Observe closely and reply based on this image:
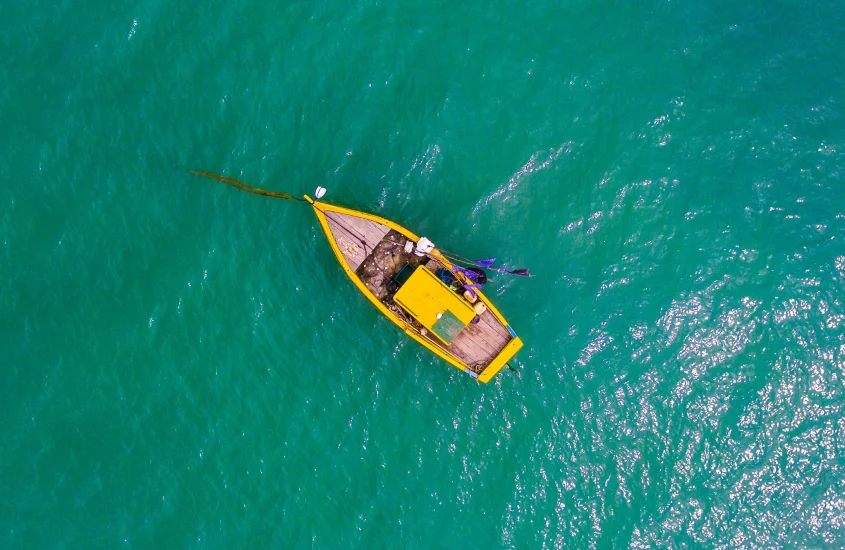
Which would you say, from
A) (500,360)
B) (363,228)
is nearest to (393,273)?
(363,228)

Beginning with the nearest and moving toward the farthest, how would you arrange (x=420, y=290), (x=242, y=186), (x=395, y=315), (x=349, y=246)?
1. (x=420, y=290)
2. (x=349, y=246)
3. (x=395, y=315)
4. (x=242, y=186)

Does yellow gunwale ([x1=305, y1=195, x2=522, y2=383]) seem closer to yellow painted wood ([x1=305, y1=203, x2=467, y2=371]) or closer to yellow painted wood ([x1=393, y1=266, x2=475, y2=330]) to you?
yellow painted wood ([x1=305, y1=203, x2=467, y2=371])

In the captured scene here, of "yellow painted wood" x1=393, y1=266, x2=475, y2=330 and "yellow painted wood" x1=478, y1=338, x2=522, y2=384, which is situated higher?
"yellow painted wood" x1=393, y1=266, x2=475, y2=330

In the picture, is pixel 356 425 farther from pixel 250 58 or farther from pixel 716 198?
pixel 716 198

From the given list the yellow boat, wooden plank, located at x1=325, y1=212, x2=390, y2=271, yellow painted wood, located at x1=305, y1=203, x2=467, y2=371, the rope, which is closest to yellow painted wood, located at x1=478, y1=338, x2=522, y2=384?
the yellow boat

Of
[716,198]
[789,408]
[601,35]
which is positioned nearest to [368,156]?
[601,35]

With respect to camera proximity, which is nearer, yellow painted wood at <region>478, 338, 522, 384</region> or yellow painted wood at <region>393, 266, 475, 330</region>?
yellow painted wood at <region>393, 266, 475, 330</region>

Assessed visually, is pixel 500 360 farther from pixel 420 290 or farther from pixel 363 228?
pixel 363 228
